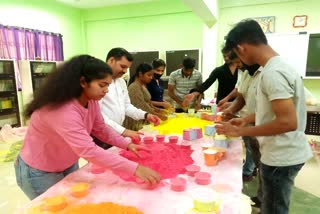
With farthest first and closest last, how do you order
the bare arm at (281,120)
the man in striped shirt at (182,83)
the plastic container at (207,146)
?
the man in striped shirt at (182,83)
the plastic container at (207,146)
the bare arm at (281,120)

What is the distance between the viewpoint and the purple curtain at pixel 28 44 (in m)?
4.71

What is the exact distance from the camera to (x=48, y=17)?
5.59m

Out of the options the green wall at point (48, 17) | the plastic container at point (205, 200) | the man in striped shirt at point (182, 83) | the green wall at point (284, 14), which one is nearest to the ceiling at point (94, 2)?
the green wall at point (48, 17)

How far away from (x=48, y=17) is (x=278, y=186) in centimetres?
603

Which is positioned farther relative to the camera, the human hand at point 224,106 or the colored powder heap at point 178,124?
the human hand at point 224,106

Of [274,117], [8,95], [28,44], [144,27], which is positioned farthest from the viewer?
[144,27]

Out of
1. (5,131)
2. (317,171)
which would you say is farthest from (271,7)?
(5,131)

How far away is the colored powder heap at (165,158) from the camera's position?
1.18 m

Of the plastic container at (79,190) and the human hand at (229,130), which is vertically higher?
the human hand at (229,130)

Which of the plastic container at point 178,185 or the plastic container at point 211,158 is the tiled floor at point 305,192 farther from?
the plastic container at point 178,185

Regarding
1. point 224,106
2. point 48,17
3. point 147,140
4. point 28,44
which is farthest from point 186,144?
point 48,17

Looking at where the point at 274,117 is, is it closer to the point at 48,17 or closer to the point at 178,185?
the point at 178,185

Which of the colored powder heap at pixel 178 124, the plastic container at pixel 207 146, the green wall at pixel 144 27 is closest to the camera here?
the plastic container at pixel 207 146

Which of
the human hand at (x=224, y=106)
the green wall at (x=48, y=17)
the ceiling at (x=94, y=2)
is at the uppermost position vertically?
the ceiling at (x=94, y=2)
